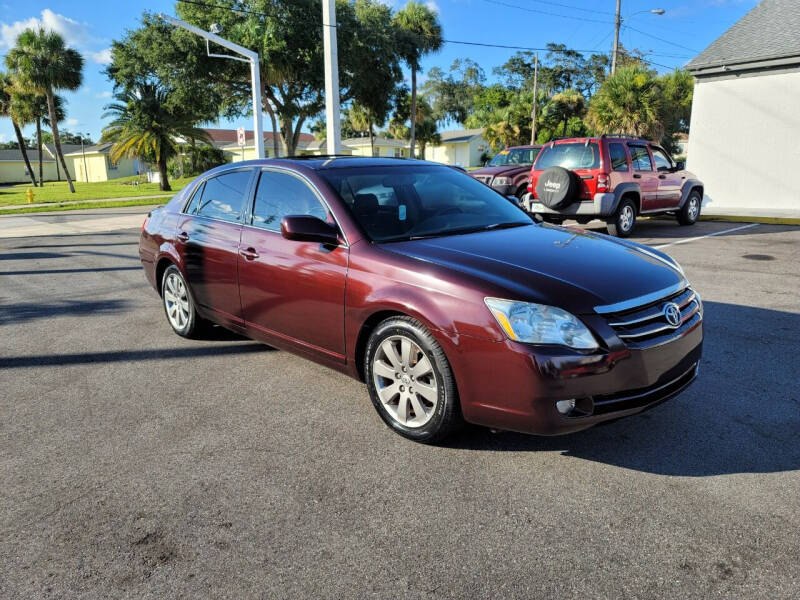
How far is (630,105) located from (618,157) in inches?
614

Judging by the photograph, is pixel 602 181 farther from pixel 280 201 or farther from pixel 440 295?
pixel 440 295

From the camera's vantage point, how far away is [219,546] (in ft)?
8.63

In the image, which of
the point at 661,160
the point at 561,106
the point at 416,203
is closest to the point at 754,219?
the point at 661,160

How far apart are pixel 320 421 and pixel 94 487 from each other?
1.29 meters

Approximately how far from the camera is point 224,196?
5.03 meters

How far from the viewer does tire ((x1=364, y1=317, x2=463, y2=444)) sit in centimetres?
327

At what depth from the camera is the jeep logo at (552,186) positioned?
36.1 ft

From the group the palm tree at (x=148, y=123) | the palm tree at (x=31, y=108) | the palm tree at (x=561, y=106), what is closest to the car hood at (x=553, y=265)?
the palm tree at (x=148, y=123)

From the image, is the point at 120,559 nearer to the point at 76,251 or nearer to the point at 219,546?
the point at 219,546

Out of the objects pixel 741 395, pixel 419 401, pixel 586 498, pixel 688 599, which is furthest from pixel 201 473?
pixel 741 395

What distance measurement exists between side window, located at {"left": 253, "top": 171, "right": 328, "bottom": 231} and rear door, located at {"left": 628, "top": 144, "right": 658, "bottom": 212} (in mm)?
8924

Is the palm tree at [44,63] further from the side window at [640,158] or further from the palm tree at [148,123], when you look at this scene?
the side window at [640,158]

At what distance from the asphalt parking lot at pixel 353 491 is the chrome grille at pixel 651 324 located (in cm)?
64

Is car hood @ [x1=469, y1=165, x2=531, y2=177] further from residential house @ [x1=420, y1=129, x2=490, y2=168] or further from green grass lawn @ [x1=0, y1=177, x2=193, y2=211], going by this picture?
residential house @ [x1=420, y1=129, x2=490, y2=168]
